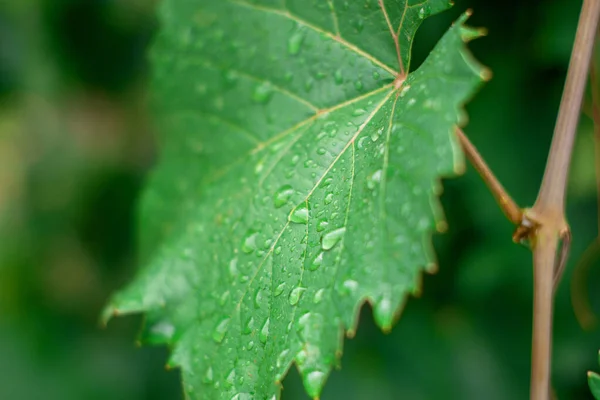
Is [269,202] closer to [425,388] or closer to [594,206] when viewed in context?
[594,206]

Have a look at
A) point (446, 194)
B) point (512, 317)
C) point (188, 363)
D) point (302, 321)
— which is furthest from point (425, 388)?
point (302, 321)

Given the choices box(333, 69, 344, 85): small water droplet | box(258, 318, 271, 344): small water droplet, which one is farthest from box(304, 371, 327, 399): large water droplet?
box(333, 69, 344, 85): small water droplet

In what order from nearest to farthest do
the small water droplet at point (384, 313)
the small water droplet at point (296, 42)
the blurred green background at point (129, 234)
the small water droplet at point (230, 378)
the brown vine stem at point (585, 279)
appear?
the small water droplet at point (384, 313), the small water droplet at point (230, 378), the small water droplet at point (296, 42), the brown vine stem at point (585, 279), the blurred green background at point (129, 234)

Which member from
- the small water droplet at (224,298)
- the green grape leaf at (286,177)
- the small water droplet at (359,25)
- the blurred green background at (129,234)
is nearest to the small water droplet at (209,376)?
the green grape leaf at (286,177)

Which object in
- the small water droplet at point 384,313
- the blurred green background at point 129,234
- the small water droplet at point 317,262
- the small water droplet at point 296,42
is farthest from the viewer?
the blurred green background at point 129,234

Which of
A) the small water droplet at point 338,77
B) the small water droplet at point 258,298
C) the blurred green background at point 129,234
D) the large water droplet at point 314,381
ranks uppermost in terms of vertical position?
the small water droplet at point 338,77

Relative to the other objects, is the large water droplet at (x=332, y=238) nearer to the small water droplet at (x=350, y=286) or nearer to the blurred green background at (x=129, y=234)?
the small water droplet at (x=350, y=286)
